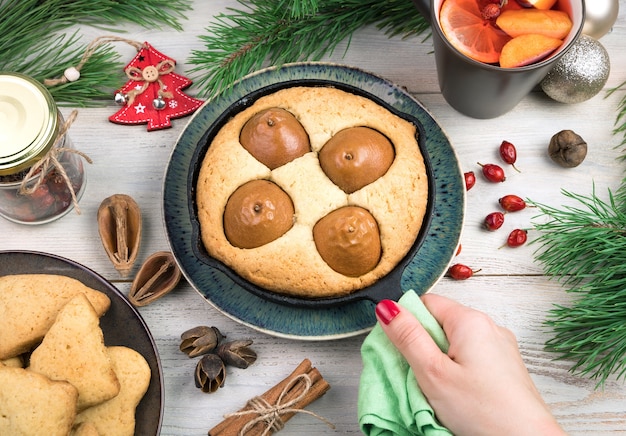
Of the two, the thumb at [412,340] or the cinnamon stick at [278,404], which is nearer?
the thumb at [412,340]

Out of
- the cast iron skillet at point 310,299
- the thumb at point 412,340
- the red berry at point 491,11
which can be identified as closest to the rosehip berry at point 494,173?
the cast iron skillet at point 310,299

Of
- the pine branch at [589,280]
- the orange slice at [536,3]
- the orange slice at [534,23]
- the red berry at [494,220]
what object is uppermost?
the orange slice at [536,3]

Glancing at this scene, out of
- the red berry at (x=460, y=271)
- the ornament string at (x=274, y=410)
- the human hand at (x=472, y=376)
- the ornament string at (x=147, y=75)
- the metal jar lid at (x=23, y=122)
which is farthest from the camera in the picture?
the ornament string at (x=147, y=75)

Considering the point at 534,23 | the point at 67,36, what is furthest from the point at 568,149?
the point at 67,36

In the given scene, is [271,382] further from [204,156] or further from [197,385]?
[204,156]

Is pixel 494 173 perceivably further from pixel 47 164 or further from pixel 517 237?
pixel 47 164

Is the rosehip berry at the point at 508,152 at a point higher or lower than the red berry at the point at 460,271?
higher

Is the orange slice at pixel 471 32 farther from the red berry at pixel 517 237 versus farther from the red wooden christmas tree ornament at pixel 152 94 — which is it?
the red wooden christmas tree ornament at pixel 152 94
